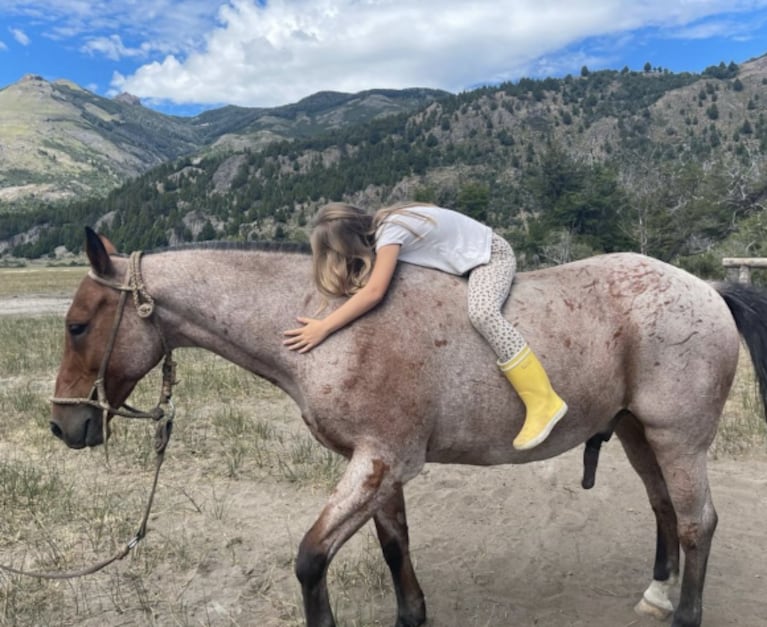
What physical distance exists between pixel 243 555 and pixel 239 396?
15.1 feet

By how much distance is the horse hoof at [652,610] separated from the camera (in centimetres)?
354

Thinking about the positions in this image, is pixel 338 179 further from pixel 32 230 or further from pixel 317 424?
pixel 317 424

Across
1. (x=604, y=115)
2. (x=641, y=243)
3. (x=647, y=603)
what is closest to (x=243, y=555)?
(x=647, y=603)

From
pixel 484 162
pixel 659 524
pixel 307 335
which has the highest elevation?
pixel 484 162

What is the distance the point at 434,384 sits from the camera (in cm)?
277

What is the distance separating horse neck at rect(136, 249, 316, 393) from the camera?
2.91 m

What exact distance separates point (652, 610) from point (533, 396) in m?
1.81

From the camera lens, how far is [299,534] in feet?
15.3

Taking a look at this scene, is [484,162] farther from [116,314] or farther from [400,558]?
[116,314]

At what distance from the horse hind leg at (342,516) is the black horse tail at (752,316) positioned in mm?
2211

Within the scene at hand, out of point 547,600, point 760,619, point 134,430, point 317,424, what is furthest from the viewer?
point 134,430

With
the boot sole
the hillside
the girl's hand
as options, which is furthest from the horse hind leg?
the hillside

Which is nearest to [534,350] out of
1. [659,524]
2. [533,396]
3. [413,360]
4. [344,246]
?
[533,396]

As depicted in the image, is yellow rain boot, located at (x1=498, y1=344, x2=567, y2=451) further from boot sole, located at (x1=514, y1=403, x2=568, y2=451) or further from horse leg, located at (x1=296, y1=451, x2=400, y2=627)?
horse leg, located at (x1=296, y1=451, x2=400, y2=627)
